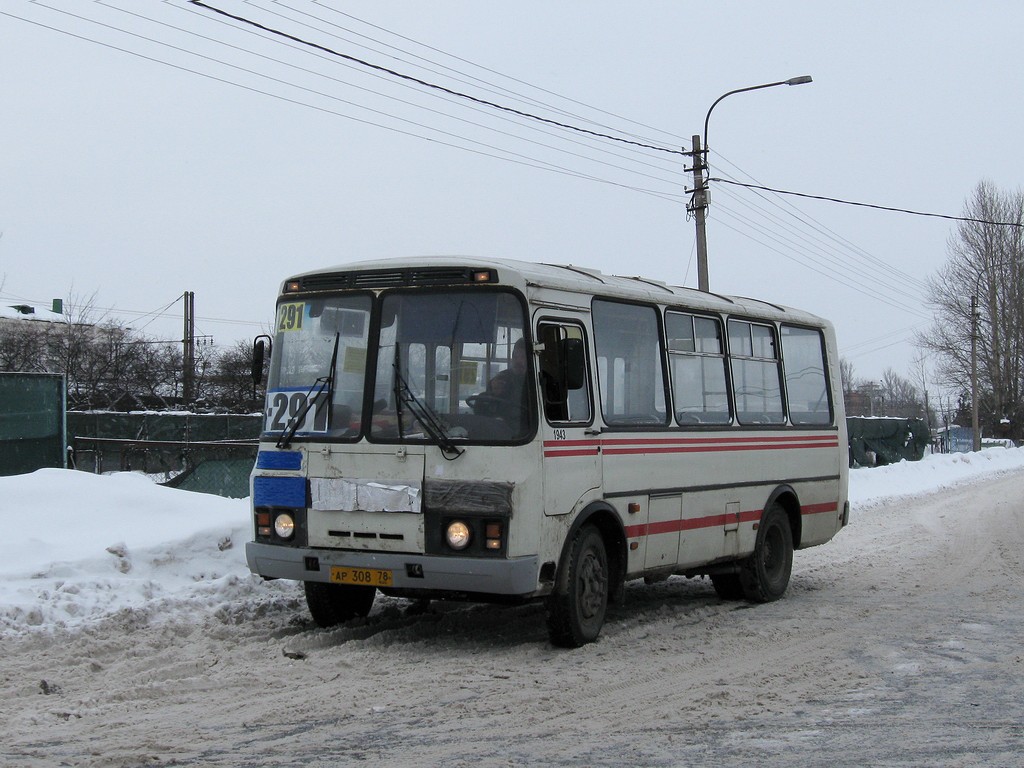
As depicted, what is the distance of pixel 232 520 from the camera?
37.2ft

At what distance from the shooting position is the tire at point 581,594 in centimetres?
863

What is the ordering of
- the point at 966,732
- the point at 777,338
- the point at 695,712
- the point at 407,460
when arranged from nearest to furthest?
the point at 966,732, the point at 695,712, the point at 407,460, the point at 777,338

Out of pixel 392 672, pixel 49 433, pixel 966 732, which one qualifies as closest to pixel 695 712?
pixel 966 732

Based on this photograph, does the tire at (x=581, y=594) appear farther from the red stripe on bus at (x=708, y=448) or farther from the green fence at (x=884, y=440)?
the green fence at (x=884, y=440)

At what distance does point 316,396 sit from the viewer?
8.87 metres

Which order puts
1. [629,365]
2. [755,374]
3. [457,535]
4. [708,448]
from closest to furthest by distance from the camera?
[457,535], [629,365], [708,448], [755,374]

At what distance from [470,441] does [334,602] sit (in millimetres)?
2120

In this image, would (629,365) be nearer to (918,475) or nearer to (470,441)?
(470,441)

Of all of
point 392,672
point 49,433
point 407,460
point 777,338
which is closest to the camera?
point 392,672

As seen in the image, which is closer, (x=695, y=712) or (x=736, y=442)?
(x=695, y=712)

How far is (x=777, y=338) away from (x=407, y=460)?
5.46m

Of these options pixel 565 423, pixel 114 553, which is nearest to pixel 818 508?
pixel 565 423

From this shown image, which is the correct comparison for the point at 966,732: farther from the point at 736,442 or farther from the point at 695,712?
the point at 736,442

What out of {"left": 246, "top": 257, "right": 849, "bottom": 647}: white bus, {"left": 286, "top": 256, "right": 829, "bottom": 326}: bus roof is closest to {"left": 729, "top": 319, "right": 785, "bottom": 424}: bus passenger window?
{"left": 286, "top": 256, "right": 829, "bottom": 326}: bus roof
